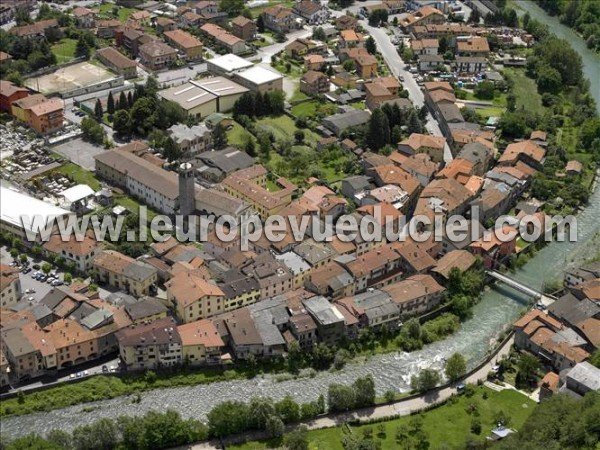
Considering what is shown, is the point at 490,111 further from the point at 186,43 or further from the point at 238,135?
the point at 186,43

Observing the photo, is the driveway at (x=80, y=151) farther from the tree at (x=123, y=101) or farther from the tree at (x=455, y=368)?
the tree at (x=455, y=368)

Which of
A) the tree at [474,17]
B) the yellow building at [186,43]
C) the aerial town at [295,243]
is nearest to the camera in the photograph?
the aerial town at [295,243]

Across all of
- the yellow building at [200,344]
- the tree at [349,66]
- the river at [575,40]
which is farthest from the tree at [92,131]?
the river at [575,40]

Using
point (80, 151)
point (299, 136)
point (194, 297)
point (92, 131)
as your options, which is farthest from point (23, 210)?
point (299, 136)

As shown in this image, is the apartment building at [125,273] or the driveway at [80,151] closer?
the apartment building at [125,273]

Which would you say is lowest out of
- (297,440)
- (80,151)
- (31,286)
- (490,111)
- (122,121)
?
(31,286)

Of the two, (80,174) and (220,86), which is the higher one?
(220,86)

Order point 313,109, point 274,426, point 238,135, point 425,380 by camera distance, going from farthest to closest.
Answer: point 313,109 < point 238,135 < point 425,380 < point 274,426
